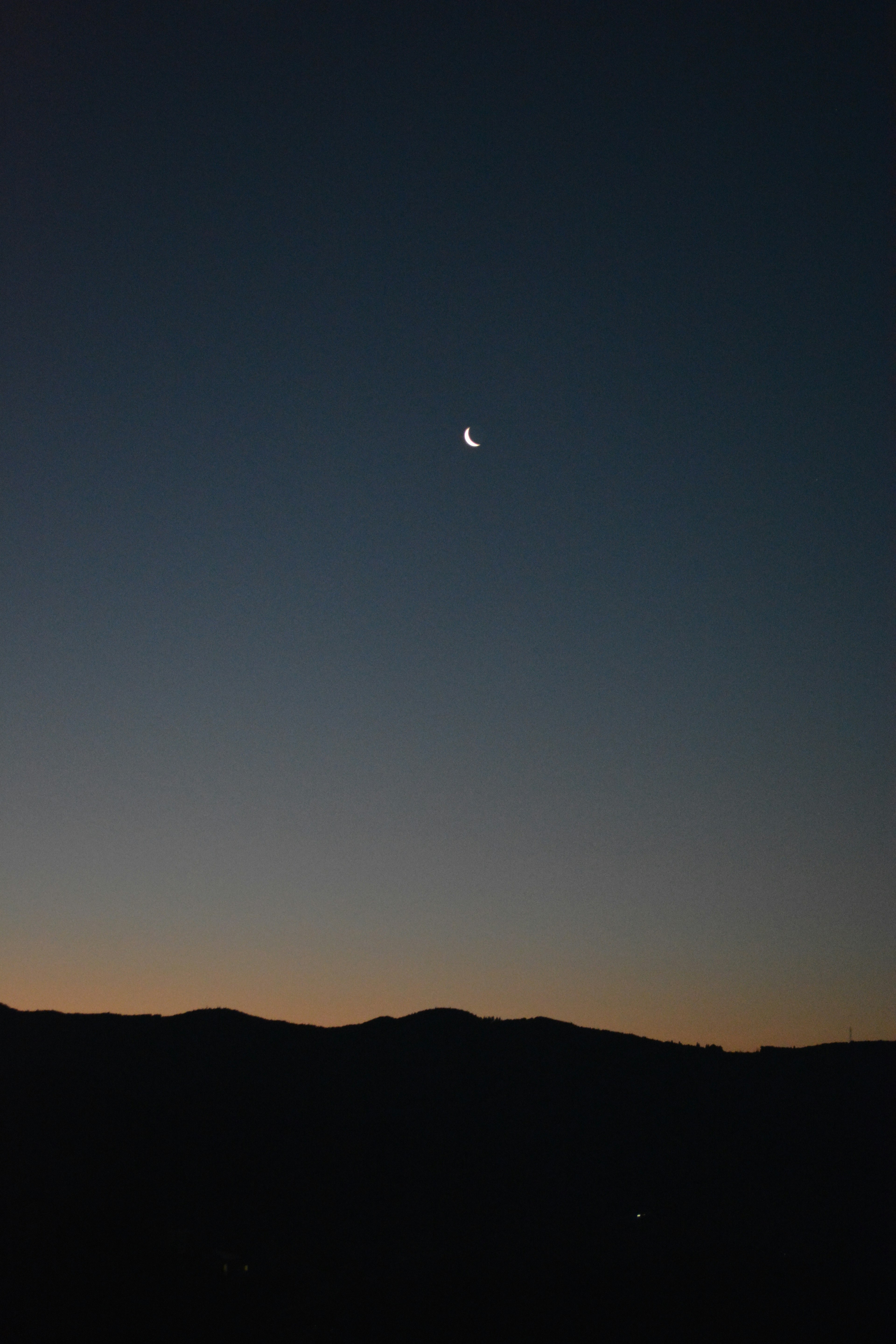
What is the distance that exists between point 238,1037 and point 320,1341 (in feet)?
A: 73.3

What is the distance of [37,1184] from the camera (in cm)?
3888

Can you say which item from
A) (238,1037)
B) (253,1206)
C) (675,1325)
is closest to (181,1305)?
(253,1206)

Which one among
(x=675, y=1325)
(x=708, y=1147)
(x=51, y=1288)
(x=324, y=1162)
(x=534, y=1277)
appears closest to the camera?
(x=51, y=1288)

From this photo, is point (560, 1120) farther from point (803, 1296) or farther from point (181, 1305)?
point (181, 1305)

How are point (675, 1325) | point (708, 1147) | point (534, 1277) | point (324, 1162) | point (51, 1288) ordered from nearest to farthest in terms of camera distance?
point (51, 1288) → point (675, 1325) → point (534, 1277) → point (324, 1162) → point (708, 1147)

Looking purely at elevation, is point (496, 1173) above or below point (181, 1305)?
above

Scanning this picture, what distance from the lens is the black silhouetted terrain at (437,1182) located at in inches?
1395

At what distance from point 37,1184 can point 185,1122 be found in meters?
7.96

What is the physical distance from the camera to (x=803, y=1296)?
39.3m

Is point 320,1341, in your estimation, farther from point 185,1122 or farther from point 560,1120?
point 560,1120

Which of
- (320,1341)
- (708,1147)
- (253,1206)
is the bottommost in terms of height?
(320,1341)

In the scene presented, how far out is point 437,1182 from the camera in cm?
4662

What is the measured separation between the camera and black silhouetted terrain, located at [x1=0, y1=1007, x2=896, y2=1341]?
116 ft

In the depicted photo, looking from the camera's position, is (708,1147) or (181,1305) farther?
(708,1147)
